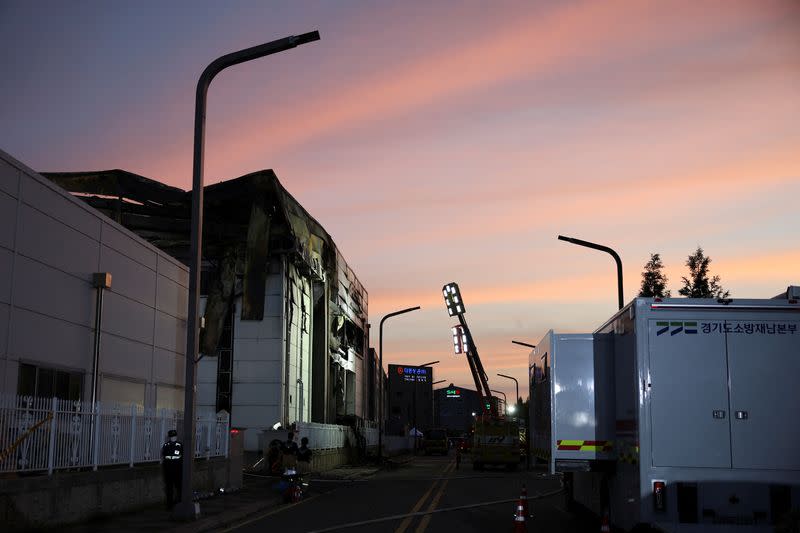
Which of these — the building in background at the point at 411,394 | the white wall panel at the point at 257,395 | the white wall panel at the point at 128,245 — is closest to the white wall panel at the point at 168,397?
the white wall panel at the point at 128,245

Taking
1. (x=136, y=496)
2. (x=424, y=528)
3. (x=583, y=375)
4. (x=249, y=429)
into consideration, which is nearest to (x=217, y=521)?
(x=136, y=496)

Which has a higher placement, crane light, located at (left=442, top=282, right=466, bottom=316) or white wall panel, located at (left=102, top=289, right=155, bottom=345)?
crane light, located at (left=442, top=282, right=466, bottom=316)

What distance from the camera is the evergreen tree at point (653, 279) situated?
3897 centimetres

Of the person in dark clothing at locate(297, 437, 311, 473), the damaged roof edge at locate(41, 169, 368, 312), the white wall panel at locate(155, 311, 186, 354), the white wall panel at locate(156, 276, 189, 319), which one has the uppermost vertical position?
the damaged roof edge at locate(41, 169, 368, 312)

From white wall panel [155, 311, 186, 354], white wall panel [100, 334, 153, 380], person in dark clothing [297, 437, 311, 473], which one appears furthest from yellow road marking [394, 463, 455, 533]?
white wall panel [155, 311, 186, 354]

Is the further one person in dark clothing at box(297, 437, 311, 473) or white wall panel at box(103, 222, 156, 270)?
person in dark clothing at box(297, 437, 311, 473)

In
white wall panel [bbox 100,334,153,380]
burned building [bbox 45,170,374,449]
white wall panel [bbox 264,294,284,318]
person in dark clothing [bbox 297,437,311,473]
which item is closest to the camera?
white wall panel [bbox 100,334,153,380]

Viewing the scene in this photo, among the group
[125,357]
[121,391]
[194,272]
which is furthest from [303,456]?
[194,272]

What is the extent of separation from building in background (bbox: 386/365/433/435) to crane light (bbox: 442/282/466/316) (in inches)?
3106

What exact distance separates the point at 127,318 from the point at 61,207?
4981 millimetres

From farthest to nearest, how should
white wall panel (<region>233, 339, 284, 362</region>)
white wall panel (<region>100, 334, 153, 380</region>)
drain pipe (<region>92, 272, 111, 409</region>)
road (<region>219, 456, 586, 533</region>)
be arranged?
white wall panel (<region>233, 339, 284, 362</region>) → white wall panel (<region>100, 334, 153, 380</region>) → drain pipe (<region>92, 272, 111, 409</region>) → road (<region>219, 456, 586, 533</region>)

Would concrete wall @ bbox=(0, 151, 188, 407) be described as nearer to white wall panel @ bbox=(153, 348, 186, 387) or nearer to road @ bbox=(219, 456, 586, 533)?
white wall panel @ bbox=(153, 348, 186, 387)

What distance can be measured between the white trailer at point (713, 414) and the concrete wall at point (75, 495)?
30.9 feet

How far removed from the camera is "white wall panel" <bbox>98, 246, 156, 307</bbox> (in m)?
24.8
